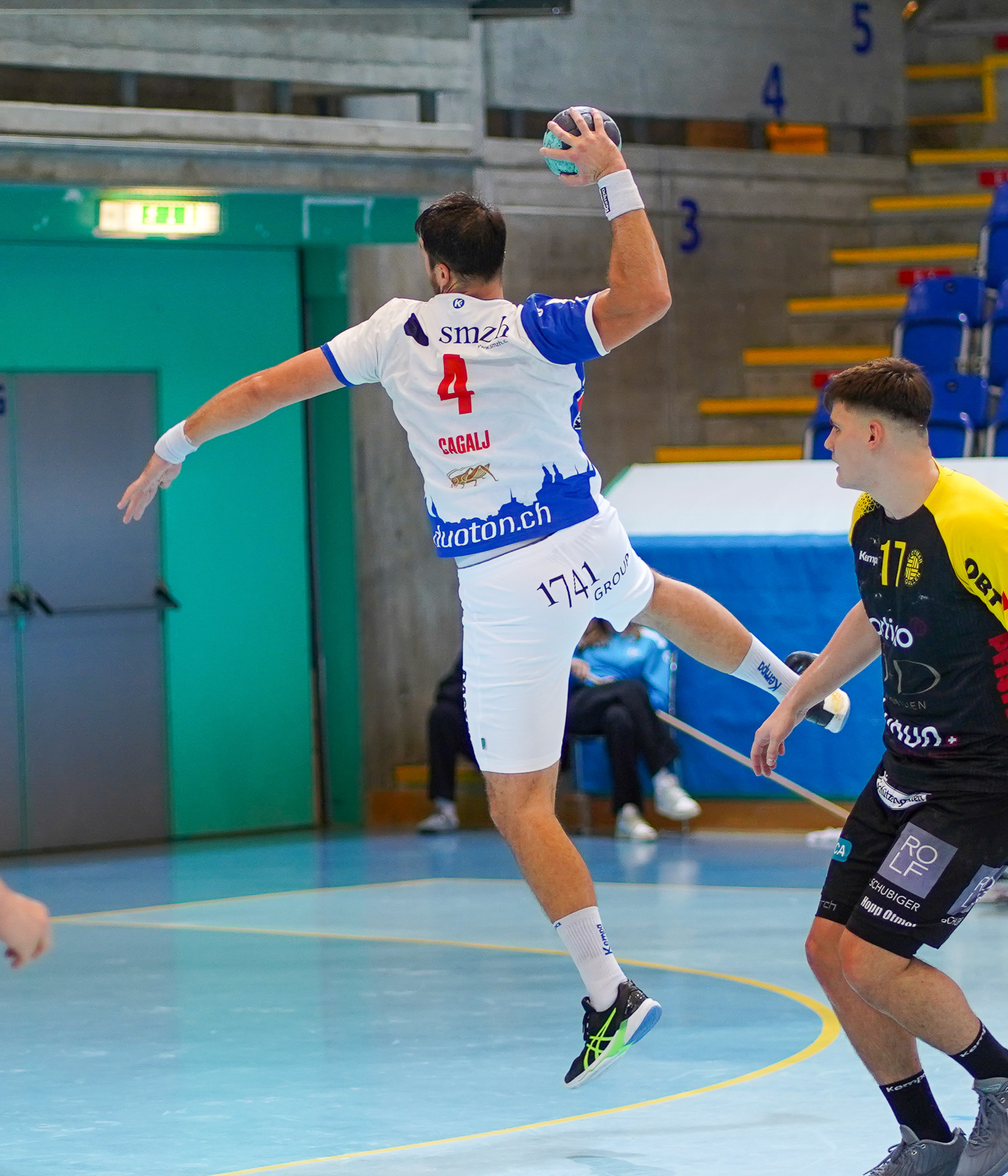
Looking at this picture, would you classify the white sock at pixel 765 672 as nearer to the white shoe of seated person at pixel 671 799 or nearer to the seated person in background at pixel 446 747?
the white shoe of seated person at pixel 671 799

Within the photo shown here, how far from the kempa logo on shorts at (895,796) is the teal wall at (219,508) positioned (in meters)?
7.91

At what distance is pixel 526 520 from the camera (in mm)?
4691

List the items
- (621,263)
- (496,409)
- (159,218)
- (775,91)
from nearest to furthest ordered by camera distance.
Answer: (621,263) < (496,409) < (159,218) < (775,91)

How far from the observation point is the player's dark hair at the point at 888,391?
3975mm

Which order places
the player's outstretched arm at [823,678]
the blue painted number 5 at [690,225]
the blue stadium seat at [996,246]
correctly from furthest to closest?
the blue painted number 5 at [690,225] → the blue stadium seat at [996,246] → the player's outstretched arm at [823,678]

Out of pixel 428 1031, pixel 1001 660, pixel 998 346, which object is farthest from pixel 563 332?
pixel 998 346

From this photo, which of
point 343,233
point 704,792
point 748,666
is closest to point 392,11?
point 343,233

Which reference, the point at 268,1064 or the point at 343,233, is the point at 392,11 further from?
the point at 268,1064

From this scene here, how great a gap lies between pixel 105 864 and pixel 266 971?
3522 millimetres

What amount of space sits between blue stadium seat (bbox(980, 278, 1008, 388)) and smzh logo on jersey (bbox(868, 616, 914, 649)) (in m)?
8.08

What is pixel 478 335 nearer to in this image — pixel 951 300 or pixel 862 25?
pixel 951 300

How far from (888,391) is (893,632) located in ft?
1.60

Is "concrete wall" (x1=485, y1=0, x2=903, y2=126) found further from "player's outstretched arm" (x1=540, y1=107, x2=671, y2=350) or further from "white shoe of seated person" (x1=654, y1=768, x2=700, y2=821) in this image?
"player's outstretched arm" (x1=540, y1=107, x2=671, y2=350)

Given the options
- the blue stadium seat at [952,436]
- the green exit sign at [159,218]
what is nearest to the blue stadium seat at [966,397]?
the blue stadium seat at [952,436]
